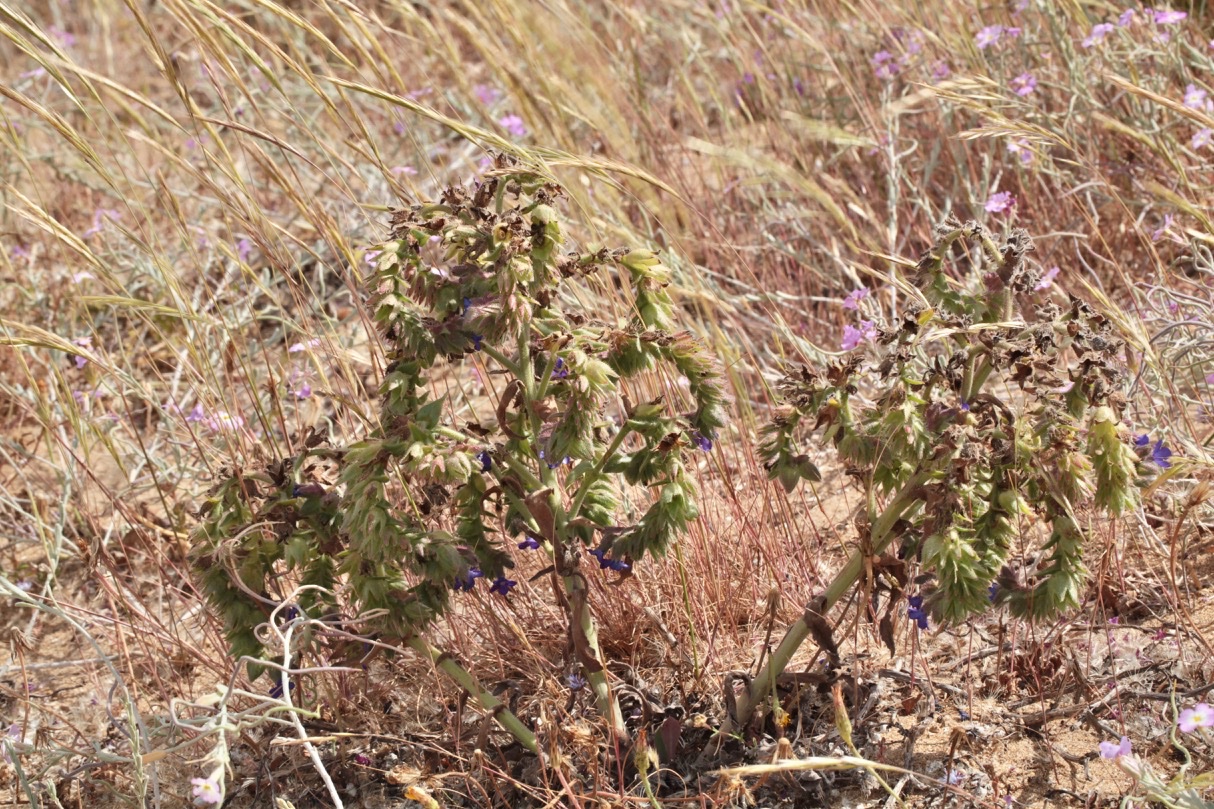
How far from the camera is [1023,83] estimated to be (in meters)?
3.14

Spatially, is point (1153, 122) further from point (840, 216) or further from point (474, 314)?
point (474, 314)

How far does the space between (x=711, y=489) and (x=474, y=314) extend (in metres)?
1.04

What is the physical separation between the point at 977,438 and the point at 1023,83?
1.96 m

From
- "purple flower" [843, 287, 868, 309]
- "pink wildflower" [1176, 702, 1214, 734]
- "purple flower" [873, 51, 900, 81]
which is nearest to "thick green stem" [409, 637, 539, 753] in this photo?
"pink wildflower" [1176, 702, 1214, 734]

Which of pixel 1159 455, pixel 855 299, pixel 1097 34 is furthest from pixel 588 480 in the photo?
pixel 1097 34

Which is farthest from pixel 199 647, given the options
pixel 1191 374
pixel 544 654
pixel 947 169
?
pixel 947 169

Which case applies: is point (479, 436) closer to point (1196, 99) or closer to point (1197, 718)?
point (1197, 718)

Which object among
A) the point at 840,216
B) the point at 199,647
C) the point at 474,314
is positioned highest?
the point at 474,314

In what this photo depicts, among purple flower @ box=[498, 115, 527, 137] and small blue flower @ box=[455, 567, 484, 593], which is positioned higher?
purple flower @ box=[498, 115, 527, 137]

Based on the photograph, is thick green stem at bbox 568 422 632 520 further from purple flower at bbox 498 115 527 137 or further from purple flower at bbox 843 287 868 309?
purple flower at bbox 498 115 527 137

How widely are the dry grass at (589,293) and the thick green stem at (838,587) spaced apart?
0.09 meters

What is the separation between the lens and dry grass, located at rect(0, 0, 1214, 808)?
1961mm

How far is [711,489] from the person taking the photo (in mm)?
2443

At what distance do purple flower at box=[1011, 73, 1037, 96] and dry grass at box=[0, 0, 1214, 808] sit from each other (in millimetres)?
85
